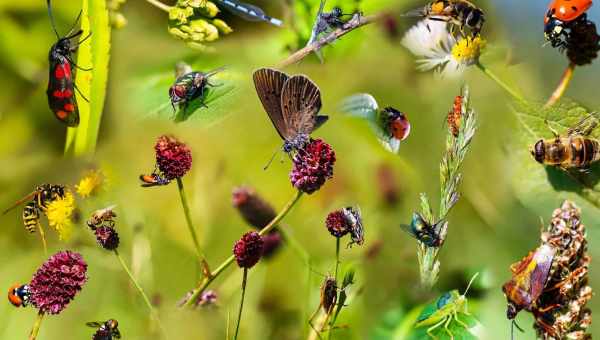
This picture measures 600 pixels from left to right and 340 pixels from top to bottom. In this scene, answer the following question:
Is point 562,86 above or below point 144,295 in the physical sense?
above

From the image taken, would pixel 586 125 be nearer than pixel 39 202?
Yes

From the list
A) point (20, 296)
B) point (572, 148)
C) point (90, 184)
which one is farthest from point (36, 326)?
point (572, 148)

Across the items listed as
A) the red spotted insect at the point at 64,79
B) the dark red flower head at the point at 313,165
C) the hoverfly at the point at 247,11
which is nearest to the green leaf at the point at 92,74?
the red spotted insect at the point at 64,79

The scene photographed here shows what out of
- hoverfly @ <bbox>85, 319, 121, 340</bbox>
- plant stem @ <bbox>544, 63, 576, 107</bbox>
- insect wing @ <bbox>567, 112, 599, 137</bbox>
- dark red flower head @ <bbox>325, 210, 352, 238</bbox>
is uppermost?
plant stem @ <bbox>544, 63, 576, 107</bbox>

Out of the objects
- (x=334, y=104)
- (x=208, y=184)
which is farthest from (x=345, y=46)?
(x=208, y=184)

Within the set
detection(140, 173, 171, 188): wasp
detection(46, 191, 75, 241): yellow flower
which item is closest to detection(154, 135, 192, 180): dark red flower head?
detection(140, 173, 171, 188): wasp

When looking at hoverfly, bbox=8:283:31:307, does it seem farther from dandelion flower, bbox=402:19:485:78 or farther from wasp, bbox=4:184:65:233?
dandelion flower, bbox=402:19:485:78

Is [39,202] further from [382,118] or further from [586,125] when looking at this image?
[586,125]
